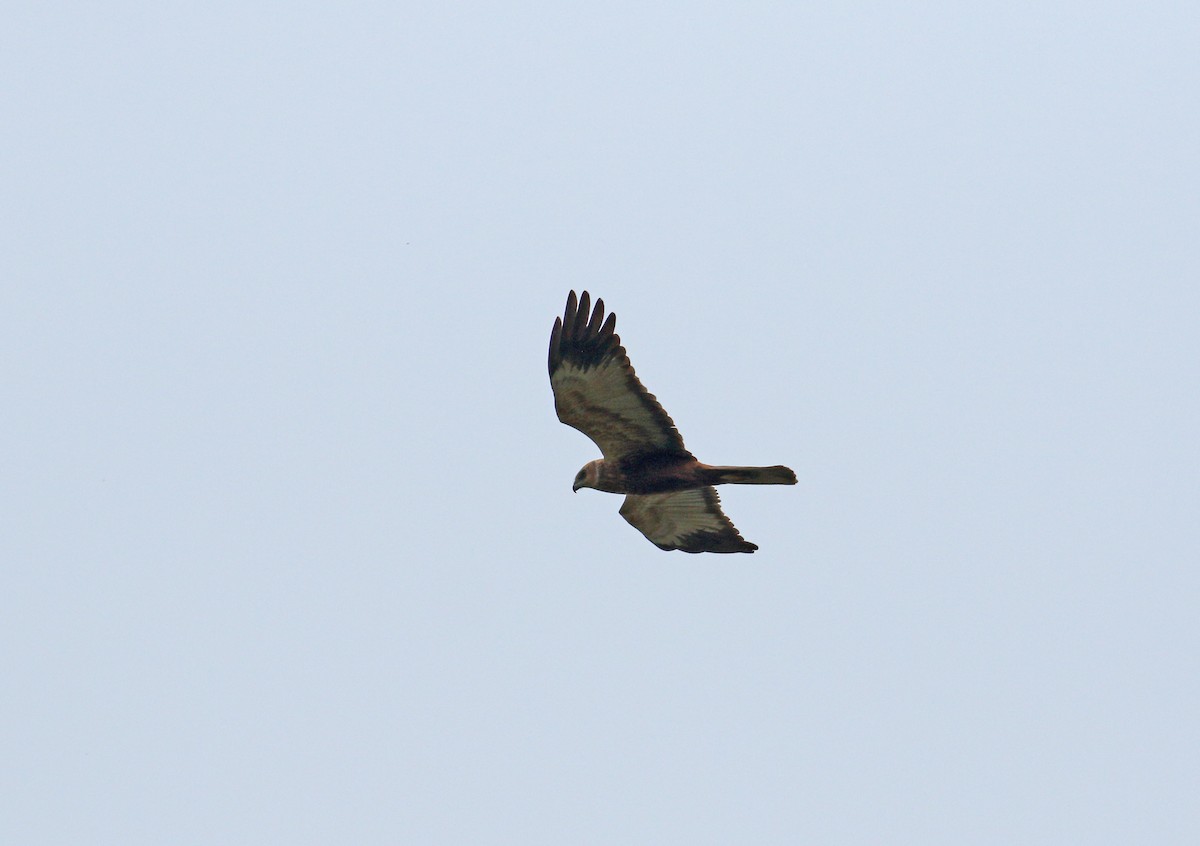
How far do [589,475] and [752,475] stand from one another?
1.77 m

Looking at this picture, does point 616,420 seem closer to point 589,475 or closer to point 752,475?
point 589,475

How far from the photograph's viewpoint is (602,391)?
520 inches

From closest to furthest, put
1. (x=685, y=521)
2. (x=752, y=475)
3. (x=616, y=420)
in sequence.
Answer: (x=752, y=475)
(x=616, y=420)
(x=685, y=521)

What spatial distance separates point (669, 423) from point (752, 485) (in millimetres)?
984

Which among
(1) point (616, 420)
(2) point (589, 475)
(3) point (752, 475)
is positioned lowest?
(3) point (752, 475)

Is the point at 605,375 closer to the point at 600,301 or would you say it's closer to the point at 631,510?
the point at 600,301

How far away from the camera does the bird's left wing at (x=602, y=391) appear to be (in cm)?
1285

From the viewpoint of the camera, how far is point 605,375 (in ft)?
42.7

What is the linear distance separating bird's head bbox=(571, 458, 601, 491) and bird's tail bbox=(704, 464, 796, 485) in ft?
3.99

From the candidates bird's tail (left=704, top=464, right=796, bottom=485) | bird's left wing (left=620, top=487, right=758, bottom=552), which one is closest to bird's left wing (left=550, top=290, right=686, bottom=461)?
bird's tail (left=704, top=464, right=796, bottom=485)

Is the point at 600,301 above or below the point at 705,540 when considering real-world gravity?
above

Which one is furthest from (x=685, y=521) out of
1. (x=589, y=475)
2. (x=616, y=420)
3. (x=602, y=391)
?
(x=602, y=391)

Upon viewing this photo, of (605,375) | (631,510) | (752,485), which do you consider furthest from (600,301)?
(631,510)

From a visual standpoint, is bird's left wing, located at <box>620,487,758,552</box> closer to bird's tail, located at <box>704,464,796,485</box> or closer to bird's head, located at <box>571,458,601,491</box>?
bird's head, located at <box>571,458,601,491</box>
